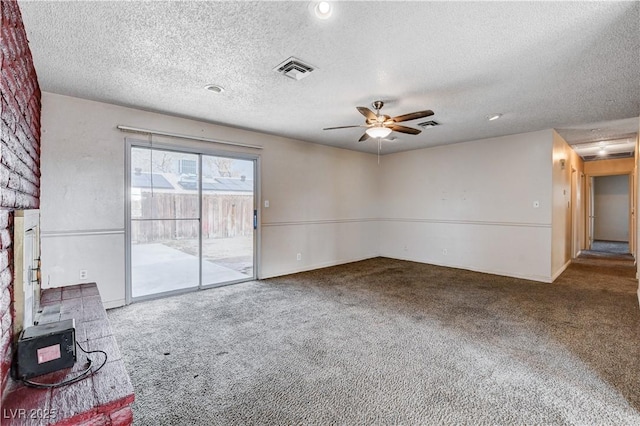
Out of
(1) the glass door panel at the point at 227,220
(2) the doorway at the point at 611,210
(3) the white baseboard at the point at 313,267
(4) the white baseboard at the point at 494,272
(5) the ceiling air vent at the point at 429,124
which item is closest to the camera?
(5) the ceiling air vent at the point at 429,124

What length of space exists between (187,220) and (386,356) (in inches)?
132

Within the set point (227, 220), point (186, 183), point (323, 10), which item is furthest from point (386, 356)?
point (186, 183)

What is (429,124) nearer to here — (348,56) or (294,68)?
(348,56)

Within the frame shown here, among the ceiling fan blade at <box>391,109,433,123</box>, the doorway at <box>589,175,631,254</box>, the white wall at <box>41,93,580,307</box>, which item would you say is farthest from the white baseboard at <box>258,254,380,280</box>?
the doorway at <box>589,175,631,254</box>

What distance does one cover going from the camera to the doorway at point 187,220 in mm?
4055

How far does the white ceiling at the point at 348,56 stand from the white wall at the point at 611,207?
7874 mm

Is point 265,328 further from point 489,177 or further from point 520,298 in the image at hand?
point 489,177

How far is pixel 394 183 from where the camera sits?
23.2ft

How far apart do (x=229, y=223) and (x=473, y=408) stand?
4037 mm

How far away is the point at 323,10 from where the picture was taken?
1918 millimetres

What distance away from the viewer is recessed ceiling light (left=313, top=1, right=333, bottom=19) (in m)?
1.87

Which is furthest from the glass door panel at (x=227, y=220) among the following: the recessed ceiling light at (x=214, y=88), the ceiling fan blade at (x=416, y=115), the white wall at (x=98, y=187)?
the ceiling fan blade at (x=416, y=115)

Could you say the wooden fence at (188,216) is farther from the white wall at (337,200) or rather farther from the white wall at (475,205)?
the white wall at (475,205)

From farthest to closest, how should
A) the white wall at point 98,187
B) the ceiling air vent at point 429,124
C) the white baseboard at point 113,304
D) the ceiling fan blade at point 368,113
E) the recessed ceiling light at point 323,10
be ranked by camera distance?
the ceiling air vent at point 429,124 < the white baseboard at point 113,304 < the white wall at point 98,187 < the ceiling fan blade at point 368,113 < the recessed ceiling light at point 323,10
